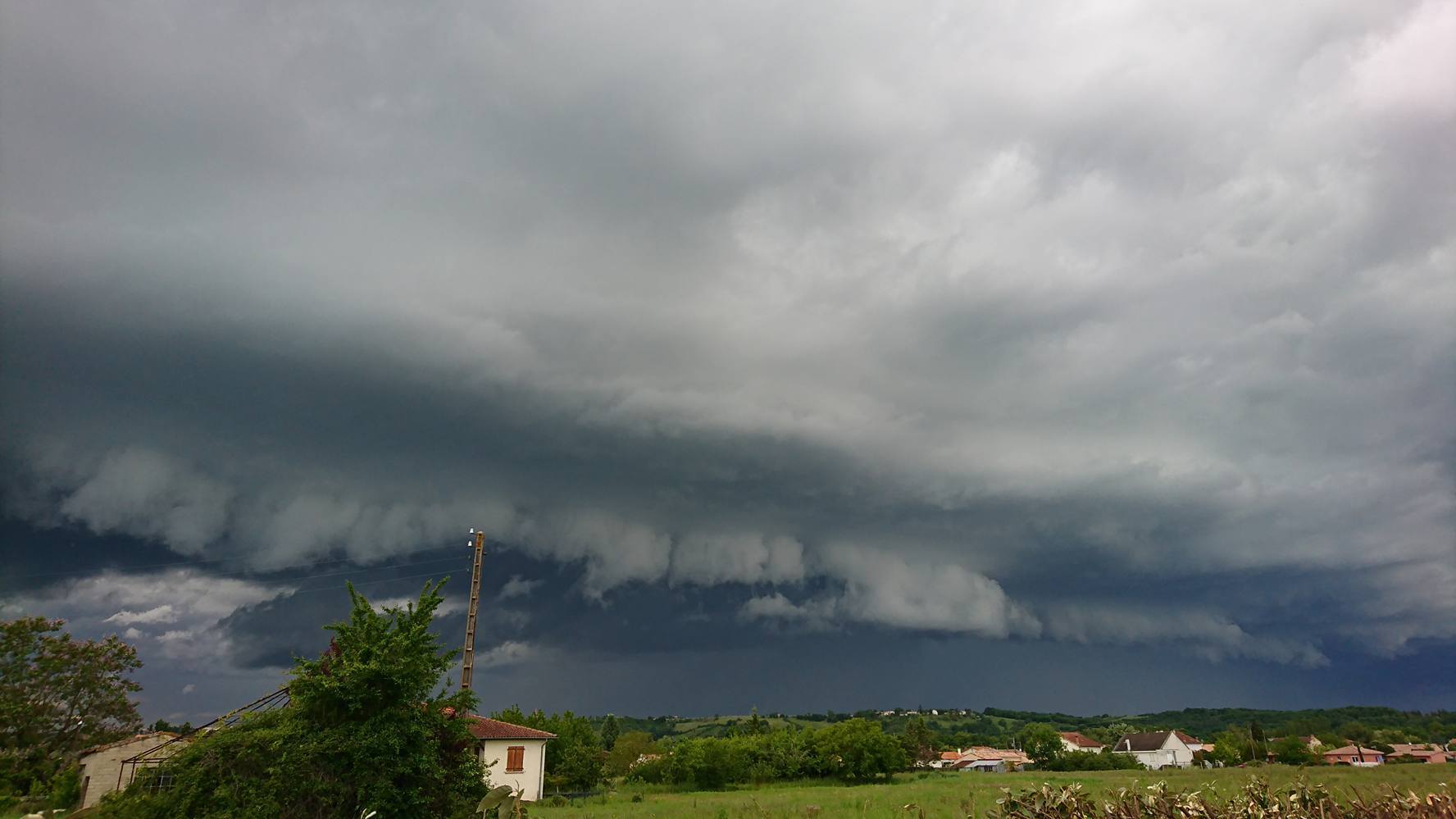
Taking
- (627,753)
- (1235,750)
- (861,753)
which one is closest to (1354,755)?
(1235,750)

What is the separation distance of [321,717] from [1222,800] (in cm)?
1989

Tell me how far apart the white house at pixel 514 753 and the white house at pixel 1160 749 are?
4323 inches

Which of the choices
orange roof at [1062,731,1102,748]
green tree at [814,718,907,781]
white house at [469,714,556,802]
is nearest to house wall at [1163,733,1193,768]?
orange roof at [1062,731,1102,748]

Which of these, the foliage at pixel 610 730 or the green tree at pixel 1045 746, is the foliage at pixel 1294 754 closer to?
the green tree at pixel 1045 746

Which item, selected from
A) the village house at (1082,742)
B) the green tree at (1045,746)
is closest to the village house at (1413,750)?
the green tree at (1045,746)

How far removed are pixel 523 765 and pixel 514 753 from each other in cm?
122

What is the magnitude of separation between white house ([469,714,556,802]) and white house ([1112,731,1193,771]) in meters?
110

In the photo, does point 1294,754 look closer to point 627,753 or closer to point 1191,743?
point 1191,743

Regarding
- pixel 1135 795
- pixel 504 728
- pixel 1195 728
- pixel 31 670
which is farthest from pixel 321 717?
pixel 1195 728

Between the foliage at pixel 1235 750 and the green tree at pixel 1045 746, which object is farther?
the foliage at pixel 1235 750

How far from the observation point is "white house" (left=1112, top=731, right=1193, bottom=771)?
401 ft

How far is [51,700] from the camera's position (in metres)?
52.8

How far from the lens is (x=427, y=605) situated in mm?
22297

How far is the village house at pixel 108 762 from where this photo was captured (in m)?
44.8
